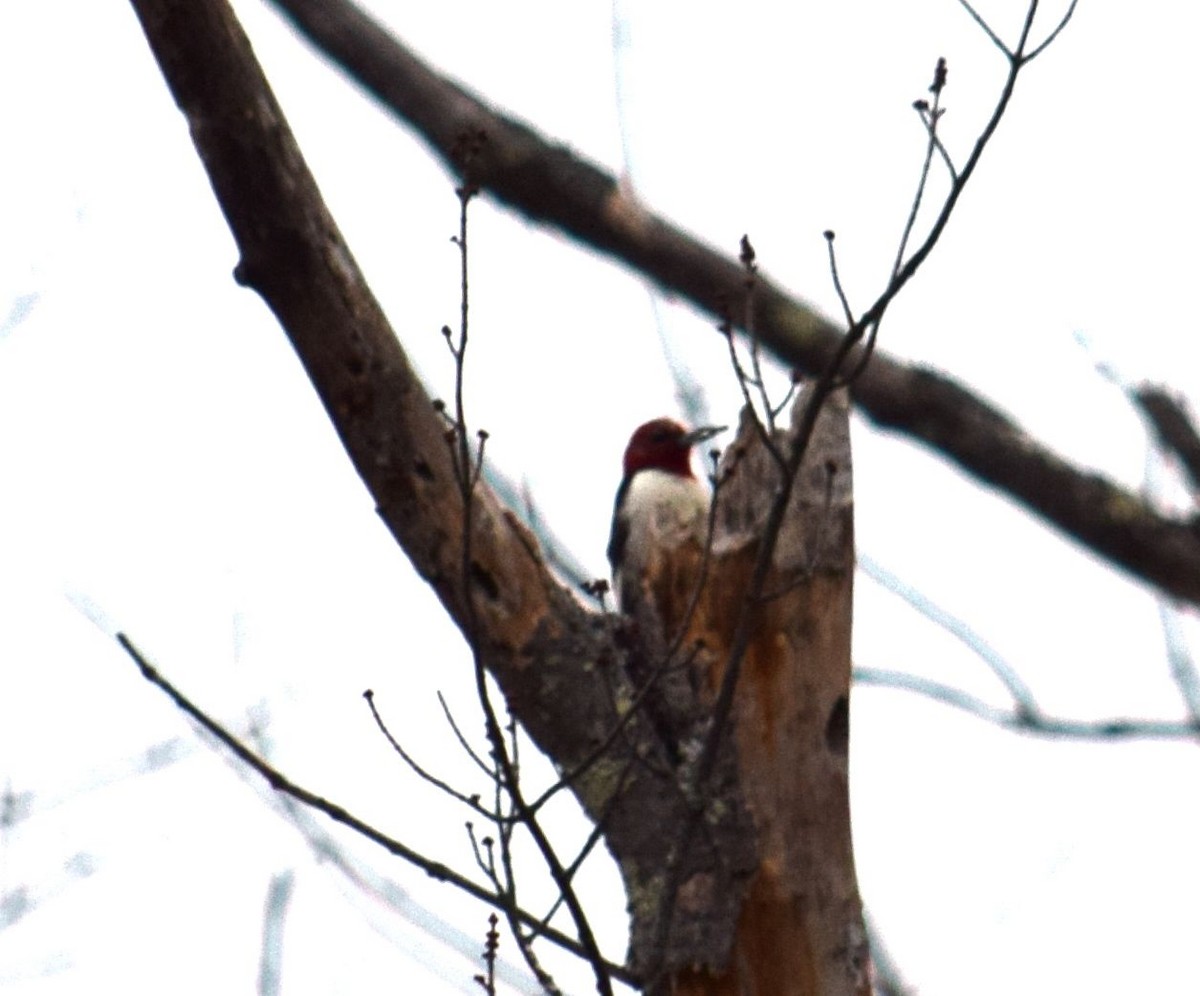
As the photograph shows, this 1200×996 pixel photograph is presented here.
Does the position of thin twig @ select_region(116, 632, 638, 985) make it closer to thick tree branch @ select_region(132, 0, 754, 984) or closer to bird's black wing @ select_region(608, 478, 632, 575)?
thick tree branch @ select_region(132, 0, 754, 984)

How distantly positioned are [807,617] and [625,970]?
79cm

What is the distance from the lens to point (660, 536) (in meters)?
4.02

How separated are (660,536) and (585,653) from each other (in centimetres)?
71

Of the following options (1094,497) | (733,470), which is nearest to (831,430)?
(733,470)

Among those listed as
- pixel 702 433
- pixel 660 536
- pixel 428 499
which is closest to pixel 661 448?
pixel 702 433

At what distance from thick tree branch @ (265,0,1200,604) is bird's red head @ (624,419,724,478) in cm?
143

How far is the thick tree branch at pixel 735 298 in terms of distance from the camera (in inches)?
128

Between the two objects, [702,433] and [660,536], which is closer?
[660,536]

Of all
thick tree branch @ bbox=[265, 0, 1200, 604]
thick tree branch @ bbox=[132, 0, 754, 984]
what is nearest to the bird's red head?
thick tree branch @ bbox=[265, 0, 1200, 604]

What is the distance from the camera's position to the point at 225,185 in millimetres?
2861

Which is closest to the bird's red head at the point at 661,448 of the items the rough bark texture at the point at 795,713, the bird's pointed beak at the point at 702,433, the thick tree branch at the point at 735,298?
the bird's pointed beak at the point at 702,433

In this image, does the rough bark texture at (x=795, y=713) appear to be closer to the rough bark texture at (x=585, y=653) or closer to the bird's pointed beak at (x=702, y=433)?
the rough bark texture at (x=585, y=653)

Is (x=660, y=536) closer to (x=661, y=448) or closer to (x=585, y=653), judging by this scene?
(x=585, y=653)

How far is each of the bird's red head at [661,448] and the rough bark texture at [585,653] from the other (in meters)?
2.17
